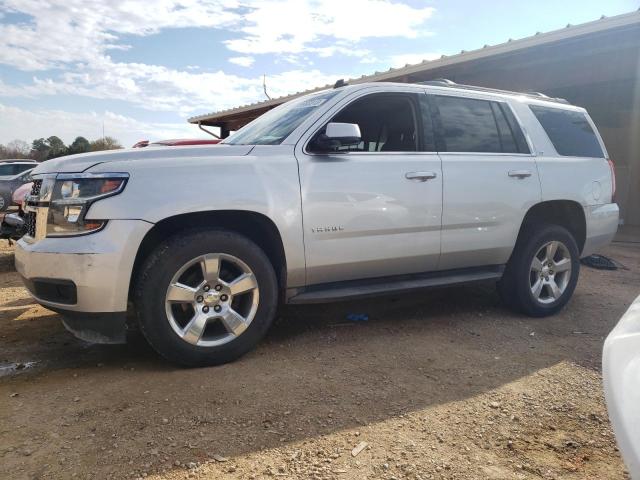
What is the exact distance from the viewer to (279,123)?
3.98m

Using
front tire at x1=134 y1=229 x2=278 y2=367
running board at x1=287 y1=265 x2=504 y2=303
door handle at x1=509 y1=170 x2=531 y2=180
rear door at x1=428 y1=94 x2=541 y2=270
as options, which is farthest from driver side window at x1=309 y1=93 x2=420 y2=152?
front tire at x1=134 y1=229 x2=278 y2=367

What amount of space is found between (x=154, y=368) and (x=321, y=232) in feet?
4.65

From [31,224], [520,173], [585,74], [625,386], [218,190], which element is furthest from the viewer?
[585,74]

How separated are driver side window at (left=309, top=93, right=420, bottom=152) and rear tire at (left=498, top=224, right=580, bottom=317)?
4.65ft

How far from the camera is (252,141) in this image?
388cm

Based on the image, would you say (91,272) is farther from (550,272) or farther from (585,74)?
(585,74)

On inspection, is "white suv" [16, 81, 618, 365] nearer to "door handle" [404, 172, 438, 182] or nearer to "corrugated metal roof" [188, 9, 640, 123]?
"door handle" [404, 172, 438, 182]

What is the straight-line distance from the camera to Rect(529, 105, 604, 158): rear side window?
15.6ft

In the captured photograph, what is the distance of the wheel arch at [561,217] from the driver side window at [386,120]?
4.40 ft

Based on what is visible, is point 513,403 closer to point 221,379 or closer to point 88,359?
point 221,379

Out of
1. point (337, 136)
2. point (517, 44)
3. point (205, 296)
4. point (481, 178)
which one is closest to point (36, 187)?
point (205, 296)

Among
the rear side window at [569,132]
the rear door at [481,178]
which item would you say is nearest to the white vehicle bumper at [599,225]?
the rear side window at [569,132]

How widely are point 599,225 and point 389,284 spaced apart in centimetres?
242

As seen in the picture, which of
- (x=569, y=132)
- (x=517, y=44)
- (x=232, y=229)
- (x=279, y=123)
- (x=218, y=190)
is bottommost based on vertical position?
(x=232, y=229)
